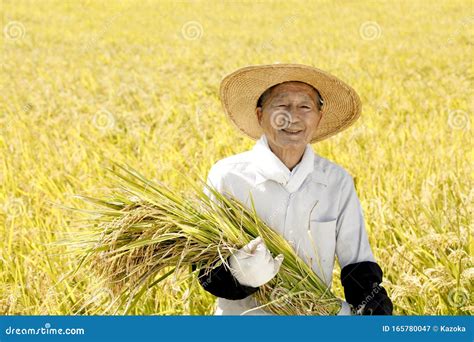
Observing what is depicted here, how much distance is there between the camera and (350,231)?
6.84ft

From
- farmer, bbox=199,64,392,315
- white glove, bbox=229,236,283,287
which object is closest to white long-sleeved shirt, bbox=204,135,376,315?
farmer, bbox=199,64,392,315

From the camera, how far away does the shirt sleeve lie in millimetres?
2076

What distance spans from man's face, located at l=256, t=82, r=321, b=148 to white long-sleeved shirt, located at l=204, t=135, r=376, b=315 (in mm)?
55

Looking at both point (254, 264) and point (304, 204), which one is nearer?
point (254, 264)

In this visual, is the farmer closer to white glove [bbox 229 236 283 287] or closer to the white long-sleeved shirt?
the white long-sleeved shirt

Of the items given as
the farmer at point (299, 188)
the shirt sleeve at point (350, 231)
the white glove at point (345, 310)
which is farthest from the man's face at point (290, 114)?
the white glove at point (345, 310)

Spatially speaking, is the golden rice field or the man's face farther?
the golden rice field

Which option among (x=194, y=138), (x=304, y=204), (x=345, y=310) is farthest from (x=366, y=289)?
(x=194, y=138)

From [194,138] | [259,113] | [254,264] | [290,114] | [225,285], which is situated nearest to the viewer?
[254,264]

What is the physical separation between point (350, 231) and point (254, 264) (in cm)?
40

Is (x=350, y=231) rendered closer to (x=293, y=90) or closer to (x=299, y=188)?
(x=299, y=188)

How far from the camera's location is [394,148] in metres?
4.51

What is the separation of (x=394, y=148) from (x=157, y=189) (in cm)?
275

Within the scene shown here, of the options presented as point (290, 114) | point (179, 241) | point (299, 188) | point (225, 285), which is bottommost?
point (225, 285)
